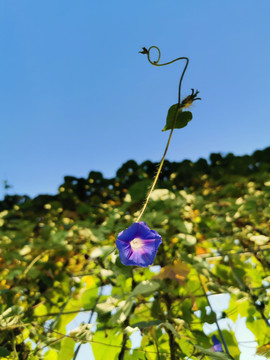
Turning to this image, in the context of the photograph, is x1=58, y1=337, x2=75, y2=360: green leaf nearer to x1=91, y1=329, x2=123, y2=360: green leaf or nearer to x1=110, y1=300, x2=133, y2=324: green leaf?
x1=91, y1=329, x2=123, y2=360: green leaf

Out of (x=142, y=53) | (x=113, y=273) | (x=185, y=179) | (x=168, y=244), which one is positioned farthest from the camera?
(x=185, y=179)

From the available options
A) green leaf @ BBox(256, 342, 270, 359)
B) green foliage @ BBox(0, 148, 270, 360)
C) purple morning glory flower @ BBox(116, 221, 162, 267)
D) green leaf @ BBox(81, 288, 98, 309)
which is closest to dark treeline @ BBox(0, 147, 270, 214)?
green foliage @ BBox(0, 148, 270, 360)

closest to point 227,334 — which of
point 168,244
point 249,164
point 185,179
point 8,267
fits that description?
point 168,244

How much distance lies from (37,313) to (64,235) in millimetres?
523

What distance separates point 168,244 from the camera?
1537 mm

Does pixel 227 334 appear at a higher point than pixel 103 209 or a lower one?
lower

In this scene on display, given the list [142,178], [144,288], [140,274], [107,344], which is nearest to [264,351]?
[144,288]

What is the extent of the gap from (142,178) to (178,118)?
78.7 inches

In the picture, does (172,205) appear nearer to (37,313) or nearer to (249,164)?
(37,313)

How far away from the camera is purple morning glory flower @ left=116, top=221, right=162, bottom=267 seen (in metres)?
0.65

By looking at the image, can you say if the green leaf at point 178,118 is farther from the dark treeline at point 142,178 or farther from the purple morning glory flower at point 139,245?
the dark treeline at point 142,178

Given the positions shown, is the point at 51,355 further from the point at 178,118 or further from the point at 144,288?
the point at 178,118

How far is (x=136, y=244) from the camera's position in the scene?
0.69 meters

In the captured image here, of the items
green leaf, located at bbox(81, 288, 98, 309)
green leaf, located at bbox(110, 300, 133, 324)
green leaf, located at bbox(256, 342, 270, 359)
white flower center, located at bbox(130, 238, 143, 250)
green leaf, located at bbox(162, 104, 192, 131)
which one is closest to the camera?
green leaf, located at bbox(162, 104, 192, 131)
